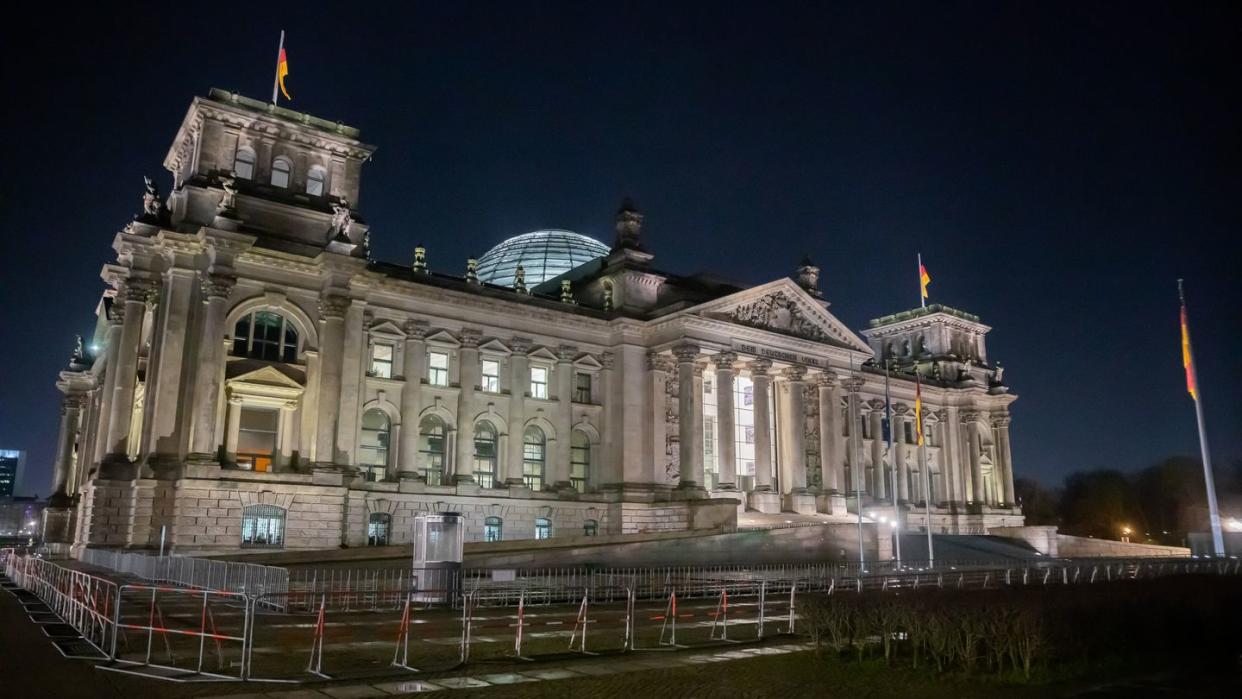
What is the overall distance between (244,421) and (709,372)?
107 feet

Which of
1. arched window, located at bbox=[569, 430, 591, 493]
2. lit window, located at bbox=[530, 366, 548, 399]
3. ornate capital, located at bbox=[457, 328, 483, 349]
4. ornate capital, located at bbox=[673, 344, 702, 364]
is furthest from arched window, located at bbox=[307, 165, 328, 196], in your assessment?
ornate capital, located at bbox=[673, 344, 702, 364]

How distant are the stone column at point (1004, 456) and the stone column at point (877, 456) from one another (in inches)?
600

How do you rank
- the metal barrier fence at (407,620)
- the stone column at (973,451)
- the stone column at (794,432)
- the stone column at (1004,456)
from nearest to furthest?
the metal barrier fence at (407,620) → the stone column at (794,432) → the stone column at (973,451) → the stone column at (1004,456)

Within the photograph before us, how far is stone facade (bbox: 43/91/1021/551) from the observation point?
44406 millimetres

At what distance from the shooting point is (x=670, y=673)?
640 inches

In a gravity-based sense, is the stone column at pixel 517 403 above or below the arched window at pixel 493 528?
above

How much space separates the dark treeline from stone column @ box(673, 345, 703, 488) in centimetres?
6946

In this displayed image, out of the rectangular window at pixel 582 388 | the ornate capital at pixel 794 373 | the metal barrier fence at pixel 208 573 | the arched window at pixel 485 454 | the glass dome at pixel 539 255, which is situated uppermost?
the glass dome at pixel 539 255

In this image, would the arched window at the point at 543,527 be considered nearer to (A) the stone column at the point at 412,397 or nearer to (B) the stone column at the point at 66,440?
(A) the stone column at the point at 412,397

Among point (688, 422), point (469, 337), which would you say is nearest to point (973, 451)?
point (688, 422)

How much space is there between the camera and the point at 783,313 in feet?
221

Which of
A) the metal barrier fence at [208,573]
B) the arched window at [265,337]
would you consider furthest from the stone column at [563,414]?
the metal barrier fence at [208,573]

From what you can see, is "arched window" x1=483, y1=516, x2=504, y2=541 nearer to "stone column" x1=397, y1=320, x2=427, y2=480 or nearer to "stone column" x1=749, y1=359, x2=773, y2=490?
"stone column" x1=397, y1=320, x2=427, y2=480

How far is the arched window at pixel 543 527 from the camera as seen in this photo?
56.5 m
